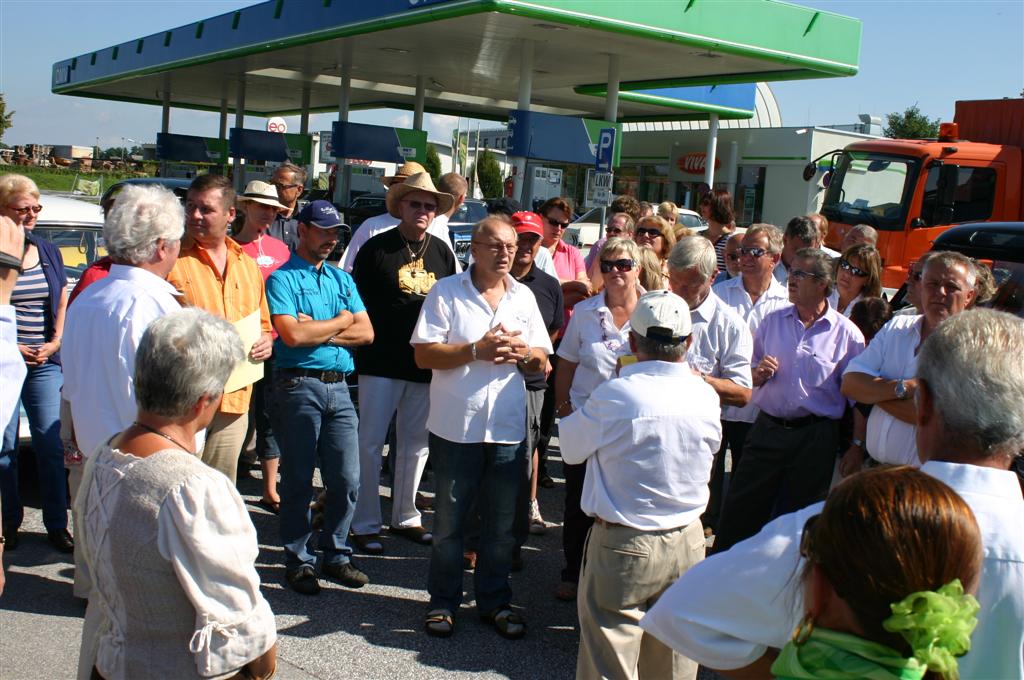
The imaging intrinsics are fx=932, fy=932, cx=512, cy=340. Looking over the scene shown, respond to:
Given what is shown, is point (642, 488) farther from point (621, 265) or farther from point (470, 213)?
point (470, 213)

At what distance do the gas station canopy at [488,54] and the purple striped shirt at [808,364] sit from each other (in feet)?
31.7

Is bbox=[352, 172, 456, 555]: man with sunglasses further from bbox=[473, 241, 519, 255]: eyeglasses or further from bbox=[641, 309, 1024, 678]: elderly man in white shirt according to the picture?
bbox=[641, 309, 1024, 678]: elderly man in white shirt

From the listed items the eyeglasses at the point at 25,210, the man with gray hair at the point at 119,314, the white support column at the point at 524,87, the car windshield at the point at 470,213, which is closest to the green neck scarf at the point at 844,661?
the man with gray hair at the point at 119,314

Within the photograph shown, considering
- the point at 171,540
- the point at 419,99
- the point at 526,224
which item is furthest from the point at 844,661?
the point at 419,99

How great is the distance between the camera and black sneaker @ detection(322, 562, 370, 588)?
17.4ft

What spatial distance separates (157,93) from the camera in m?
37.4

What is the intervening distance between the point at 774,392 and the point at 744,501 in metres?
0.64

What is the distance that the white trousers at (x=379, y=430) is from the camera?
584 cm

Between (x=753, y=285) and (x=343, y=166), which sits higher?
(x=343, y=166)

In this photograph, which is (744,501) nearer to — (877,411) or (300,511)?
(877,411)

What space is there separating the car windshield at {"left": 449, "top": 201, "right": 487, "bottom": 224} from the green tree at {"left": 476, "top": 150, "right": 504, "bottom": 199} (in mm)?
35705

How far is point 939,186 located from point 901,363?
11623 millimetres

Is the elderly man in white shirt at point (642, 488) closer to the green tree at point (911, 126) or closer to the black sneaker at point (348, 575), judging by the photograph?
the black sneaker at point (348, 575)

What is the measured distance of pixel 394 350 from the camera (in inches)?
228
